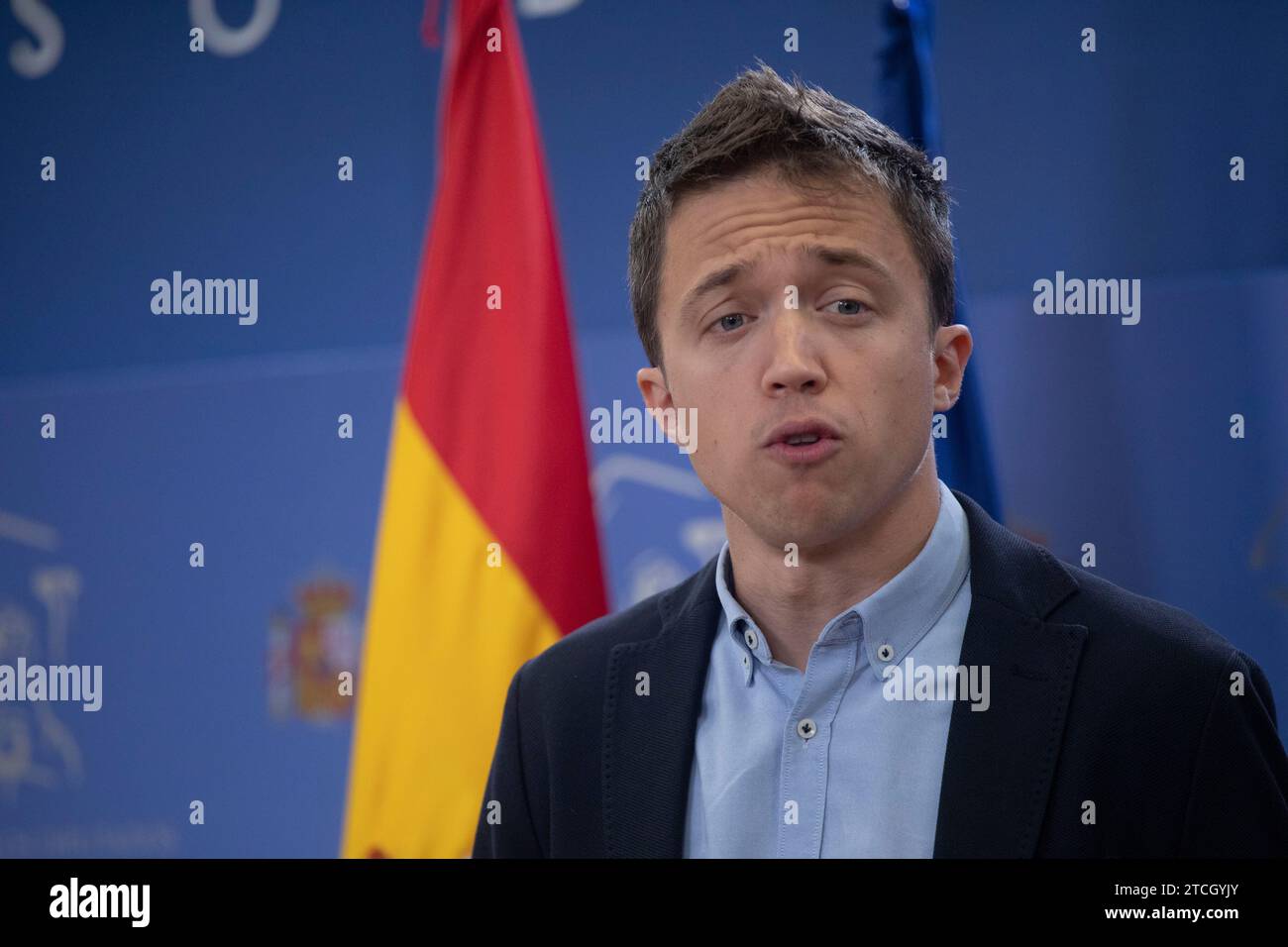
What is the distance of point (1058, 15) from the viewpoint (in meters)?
2.21

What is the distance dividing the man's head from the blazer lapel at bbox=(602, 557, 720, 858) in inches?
7.2

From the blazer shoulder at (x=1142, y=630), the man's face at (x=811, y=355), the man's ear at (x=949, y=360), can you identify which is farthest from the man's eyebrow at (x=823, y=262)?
the blazer shoulder at (x=1142, y=630)

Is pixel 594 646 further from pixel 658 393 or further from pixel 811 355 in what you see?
pixel 811 355

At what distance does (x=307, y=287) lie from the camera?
2537 millimetres

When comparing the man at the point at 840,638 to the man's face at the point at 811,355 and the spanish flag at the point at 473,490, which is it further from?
the spanish flag at the point at 473,490

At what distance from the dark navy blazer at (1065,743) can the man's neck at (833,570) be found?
0.09 m

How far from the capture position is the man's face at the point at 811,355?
153 centimetres

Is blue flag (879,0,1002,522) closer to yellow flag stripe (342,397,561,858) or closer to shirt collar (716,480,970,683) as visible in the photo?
shirt collar (716,480,970,683)

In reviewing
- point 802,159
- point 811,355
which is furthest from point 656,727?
point 802,159

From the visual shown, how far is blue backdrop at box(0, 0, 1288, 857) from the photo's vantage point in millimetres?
2176

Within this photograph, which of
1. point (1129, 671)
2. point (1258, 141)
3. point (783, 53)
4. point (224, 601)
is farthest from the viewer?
point (224, 601)

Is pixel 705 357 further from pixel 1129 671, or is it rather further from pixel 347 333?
pixel 347 333
